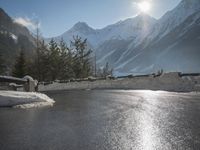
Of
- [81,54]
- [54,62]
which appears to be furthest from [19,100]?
[81,54]

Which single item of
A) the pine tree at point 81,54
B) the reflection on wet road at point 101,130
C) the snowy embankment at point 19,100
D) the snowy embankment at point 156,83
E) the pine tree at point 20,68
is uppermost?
the pine tree at point 81,54

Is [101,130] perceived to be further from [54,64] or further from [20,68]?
[54,64]

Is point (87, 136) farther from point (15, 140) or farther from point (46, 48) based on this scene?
point (46, 48)

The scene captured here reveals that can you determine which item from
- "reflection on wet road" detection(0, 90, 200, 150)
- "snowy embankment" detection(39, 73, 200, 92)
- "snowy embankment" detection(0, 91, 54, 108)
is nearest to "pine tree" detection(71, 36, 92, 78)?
"snowy embankment" detection(39, 73, 200, 92)

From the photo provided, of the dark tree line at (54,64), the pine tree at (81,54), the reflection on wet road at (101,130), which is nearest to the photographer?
the reflection on wet road at (101,130)

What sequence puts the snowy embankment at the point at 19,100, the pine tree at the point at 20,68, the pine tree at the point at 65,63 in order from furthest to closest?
the pine tree at the point at 65,63 → the pine tree at the point at 20,68 → the snowy embankment at the point at 19,100

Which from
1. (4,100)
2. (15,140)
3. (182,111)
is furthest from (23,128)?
(182,111)

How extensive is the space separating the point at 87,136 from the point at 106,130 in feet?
2.44

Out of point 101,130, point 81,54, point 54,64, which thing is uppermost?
point 81,54

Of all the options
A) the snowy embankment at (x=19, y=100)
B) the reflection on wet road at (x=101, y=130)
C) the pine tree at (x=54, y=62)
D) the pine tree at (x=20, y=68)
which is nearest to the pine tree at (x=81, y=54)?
the pine tree at (x=54, y=62)

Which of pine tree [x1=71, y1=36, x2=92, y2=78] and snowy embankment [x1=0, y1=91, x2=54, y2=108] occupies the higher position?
pine tree [x1=71, y1=36, x2=92, y2=78]

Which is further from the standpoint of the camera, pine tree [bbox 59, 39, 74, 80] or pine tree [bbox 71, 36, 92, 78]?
pine tree [bbox 71, 36, 92, 78]

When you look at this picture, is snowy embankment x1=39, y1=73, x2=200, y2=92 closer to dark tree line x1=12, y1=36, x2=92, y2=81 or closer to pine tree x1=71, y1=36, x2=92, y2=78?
dark tree line x1=12, y1=36, x2=92, y2=81

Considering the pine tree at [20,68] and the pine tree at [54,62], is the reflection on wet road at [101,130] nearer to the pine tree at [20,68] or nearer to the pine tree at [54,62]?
the pine tree at [20,68]
